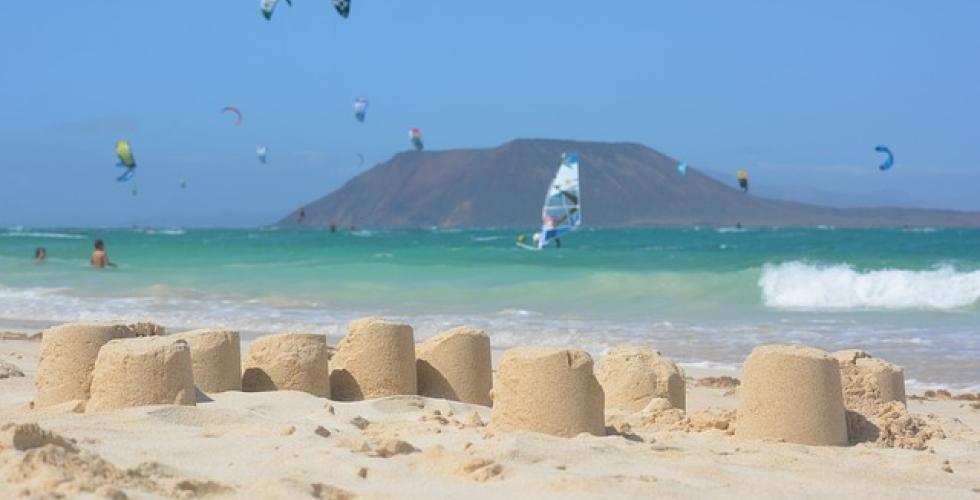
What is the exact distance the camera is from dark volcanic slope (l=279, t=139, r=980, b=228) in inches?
6688

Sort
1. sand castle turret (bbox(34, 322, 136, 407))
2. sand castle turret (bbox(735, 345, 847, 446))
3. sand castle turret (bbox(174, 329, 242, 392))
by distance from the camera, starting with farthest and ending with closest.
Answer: sand castle turret (bbox(174, 329, 242, 392)) < sand castle turret (bbox(34, 322, 136, 407)) < sand castle turret (bbox(735, 345, 847, 446))

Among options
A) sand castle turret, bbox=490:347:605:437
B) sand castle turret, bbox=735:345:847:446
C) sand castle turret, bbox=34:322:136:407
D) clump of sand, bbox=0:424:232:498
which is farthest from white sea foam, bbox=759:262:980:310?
clump of sand, bbox=0:424:232:498

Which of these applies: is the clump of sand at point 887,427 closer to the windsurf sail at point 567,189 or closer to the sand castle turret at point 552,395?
the sand castle turret at point 552,395

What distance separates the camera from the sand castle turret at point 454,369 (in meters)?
7.78

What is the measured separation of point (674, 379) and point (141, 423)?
3.31 metres

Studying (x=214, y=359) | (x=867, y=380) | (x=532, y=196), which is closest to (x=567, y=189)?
(x=867, y=380)

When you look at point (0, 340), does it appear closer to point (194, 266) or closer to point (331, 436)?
point (331, 436)

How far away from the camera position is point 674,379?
306 inches

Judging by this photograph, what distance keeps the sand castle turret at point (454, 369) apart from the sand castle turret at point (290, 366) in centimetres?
63

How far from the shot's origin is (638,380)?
773cm

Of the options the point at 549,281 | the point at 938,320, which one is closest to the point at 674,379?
the point at 938,320

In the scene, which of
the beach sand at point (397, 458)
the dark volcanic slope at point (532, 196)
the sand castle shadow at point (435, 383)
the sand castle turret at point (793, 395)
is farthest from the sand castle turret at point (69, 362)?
the dark volcanic slope at point (532, 196)

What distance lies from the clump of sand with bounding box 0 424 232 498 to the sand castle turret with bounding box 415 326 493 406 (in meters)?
3.10

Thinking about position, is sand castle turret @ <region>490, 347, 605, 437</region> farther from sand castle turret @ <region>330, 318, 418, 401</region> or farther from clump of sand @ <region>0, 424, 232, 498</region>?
clump of sand @ <region>0, 424, 232, 498</region>
